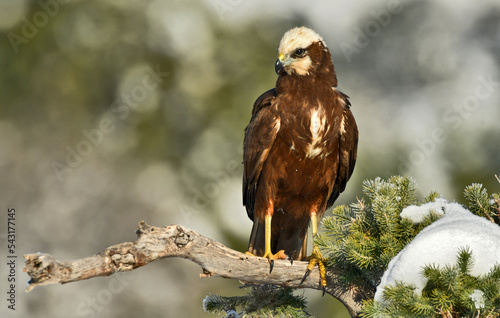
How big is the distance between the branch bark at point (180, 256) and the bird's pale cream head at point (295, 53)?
1.26 metres

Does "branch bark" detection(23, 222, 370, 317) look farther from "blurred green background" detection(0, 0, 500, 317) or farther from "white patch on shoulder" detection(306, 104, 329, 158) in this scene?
"blurred green background" detection(0, 0, 500, 317)

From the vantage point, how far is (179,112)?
550 centimetres

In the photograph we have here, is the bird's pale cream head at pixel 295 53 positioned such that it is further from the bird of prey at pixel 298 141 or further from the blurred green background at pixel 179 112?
the blurred green background at pixel 179 112

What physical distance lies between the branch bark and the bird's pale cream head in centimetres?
126

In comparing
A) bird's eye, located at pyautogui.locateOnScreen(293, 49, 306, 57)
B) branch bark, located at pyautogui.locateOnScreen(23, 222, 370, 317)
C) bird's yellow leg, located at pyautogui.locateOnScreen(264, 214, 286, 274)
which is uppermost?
bird's eye, located at pyautogui.locateOnScreen(293, 49, 306, 57)

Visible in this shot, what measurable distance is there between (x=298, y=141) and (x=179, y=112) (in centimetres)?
229

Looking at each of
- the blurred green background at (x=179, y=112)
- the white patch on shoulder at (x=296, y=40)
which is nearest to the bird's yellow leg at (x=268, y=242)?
the white patch on shoulder at (x=296, y=40)

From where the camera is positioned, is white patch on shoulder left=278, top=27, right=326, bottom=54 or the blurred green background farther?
the blurred green background

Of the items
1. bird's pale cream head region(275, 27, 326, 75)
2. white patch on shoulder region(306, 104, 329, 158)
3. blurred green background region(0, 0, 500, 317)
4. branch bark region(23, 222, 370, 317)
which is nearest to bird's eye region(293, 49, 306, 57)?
bird's pale cream head region(275, 27, 326, 75)

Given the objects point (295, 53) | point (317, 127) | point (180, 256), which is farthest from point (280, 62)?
point (180, 256)

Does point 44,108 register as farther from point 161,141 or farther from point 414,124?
point 414,124

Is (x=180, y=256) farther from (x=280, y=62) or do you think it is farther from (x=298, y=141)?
(x=280, y=62)

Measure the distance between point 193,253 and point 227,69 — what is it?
3313 mm

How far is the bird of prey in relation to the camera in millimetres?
3477
